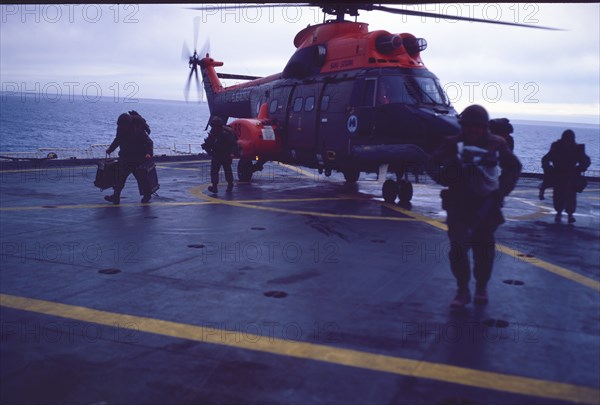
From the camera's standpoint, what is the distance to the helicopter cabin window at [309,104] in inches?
535

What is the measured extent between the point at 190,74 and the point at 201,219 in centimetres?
1396

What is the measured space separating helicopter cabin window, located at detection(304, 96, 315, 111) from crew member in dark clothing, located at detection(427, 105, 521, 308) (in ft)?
28.3

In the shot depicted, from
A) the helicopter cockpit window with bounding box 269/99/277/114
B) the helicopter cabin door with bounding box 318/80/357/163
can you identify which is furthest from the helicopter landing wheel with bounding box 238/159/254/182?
the helicopter cabin door with bounding box 318/80/357/163

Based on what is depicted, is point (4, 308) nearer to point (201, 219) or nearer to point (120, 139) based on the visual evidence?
point (201, 219)

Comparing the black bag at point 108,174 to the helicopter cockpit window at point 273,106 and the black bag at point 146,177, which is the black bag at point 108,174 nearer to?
the black bag at point 146,177

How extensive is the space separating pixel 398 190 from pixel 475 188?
7.11 meters

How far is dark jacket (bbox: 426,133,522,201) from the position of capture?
507 cm

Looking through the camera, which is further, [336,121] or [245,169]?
[245,169]

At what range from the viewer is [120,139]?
11.3 m

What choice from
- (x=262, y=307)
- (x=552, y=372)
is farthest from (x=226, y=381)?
(x=552, y=372)

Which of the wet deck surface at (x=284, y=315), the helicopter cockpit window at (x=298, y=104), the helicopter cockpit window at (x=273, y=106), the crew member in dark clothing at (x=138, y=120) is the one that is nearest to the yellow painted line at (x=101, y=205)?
the wet deck surface at (x=284, y=315)

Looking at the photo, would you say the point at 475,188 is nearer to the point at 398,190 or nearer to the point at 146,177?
the point at 398,190

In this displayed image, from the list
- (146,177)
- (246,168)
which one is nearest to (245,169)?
(246,168)

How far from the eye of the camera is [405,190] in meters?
12.1
